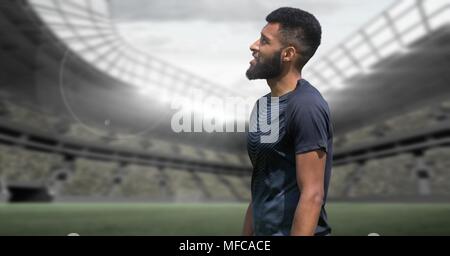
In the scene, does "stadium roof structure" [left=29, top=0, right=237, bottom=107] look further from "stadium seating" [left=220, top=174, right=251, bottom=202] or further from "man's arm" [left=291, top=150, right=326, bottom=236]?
"man's arm" [left=291, top=150, right=326, bottom=236]

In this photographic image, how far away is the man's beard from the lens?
5.81 ft

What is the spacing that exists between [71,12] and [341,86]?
21.1 meters

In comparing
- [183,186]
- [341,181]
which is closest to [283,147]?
[341,181]

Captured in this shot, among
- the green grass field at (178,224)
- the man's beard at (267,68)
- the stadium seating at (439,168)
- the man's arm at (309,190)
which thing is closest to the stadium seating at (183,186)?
the stadium seating at (439,168)

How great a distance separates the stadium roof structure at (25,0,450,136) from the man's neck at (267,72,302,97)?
2662cm

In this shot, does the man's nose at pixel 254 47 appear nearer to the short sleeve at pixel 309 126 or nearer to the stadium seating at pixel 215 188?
the short sleeve at pixel 309 126

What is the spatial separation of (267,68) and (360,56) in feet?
116

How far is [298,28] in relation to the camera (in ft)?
5.80

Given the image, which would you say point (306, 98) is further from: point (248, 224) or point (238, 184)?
point (238, 184)
